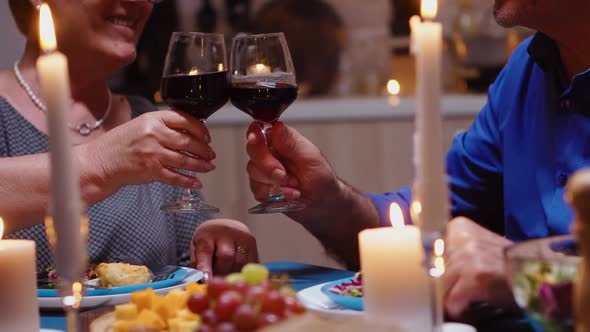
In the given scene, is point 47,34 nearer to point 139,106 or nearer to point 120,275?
point 120,275

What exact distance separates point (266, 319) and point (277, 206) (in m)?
0.89

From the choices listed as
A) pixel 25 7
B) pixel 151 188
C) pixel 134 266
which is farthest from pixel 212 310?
pixel 25 7

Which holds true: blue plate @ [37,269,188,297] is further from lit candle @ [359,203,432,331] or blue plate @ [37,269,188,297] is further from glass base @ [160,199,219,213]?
lit candle @ [359,203,432,331]

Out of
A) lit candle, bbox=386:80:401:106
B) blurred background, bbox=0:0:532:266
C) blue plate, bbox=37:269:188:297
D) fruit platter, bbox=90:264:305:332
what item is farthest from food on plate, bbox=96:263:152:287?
lit candle, bbox=386:80:401:106

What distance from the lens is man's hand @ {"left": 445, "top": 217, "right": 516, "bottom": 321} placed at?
118 cm

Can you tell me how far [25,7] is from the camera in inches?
85.5

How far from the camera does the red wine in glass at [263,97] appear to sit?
1593 millimetres

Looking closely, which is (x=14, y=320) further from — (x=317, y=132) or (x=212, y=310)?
(x=317, y=132)

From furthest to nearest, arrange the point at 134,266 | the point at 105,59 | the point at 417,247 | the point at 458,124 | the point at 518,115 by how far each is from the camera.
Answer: the point at 458,124 → the point at 105,59 → the point at 518,115 → the point at 134,266 → the point at 417,247

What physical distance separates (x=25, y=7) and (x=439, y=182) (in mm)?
1632

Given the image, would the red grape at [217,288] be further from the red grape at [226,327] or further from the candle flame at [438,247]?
the candle flame at [438,247]

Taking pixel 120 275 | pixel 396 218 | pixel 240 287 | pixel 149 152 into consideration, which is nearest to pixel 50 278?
pixel 120 275

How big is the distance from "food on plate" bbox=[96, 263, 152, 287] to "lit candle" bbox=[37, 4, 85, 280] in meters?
0.61

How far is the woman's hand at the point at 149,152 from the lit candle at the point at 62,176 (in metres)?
0.74
